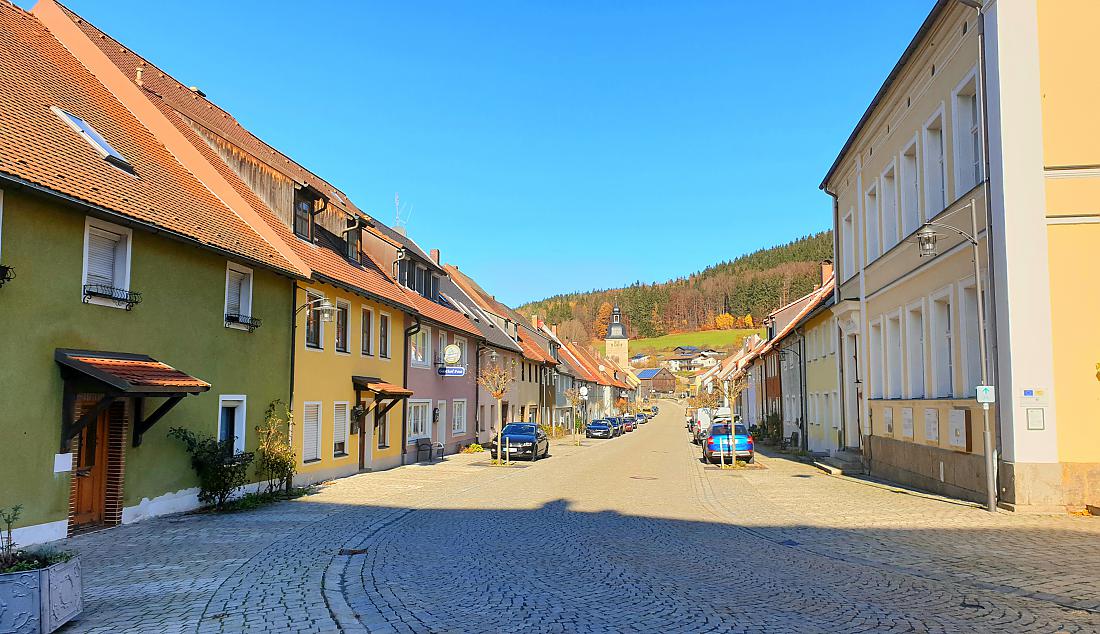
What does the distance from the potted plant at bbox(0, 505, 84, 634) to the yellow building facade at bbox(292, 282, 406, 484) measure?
12225 mm

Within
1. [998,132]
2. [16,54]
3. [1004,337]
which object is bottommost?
[1004,337]

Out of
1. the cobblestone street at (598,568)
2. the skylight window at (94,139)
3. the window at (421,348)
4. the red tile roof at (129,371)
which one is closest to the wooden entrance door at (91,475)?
the cobblestone street at (598,568)

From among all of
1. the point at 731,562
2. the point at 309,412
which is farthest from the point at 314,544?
the point at 309,412

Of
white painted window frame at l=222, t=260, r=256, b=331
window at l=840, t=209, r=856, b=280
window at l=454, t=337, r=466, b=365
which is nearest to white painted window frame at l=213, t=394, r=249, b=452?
white painted window frame at l=222, t=260, r=256, b=331

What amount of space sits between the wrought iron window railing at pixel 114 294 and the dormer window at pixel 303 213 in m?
8.27

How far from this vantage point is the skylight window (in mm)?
14320

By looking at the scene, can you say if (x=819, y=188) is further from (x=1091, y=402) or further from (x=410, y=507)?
(x=410, y=507)

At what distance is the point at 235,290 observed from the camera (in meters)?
17.0

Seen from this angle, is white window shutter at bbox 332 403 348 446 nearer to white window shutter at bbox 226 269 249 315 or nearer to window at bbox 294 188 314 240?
window at bbox 294 188 314 240

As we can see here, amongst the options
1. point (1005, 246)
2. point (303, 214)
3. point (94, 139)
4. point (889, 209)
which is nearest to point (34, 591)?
point (94, 139)

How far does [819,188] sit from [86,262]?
2631cm

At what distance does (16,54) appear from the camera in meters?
15.4

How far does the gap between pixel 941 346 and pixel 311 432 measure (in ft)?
50.8

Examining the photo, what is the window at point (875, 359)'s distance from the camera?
2405 centimetres
